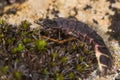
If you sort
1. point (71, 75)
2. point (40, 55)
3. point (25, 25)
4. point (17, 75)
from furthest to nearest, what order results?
point (25, 25)
point (40, 55)
point (71, 75)
point (17, 75)

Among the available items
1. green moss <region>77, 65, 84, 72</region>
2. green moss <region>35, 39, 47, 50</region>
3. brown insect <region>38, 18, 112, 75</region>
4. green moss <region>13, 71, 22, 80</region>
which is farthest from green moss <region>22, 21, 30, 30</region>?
green moss <region>77, 65, 84, 72</region>

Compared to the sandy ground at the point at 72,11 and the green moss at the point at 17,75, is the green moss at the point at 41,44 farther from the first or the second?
the sandy ground at the point at 72,11

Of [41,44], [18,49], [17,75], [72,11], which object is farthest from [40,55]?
[72,11]

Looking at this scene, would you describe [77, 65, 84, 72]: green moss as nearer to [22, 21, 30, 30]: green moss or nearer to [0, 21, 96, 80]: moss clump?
[0, 21, 96, 80]: moss clump

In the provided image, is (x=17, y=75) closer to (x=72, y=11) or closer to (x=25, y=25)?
(x=25, y=25)

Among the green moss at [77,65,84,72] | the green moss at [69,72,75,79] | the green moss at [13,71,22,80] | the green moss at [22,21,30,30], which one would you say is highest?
the green moss at [22,21,30,30]

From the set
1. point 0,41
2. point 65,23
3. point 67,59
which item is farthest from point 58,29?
point 0,41
